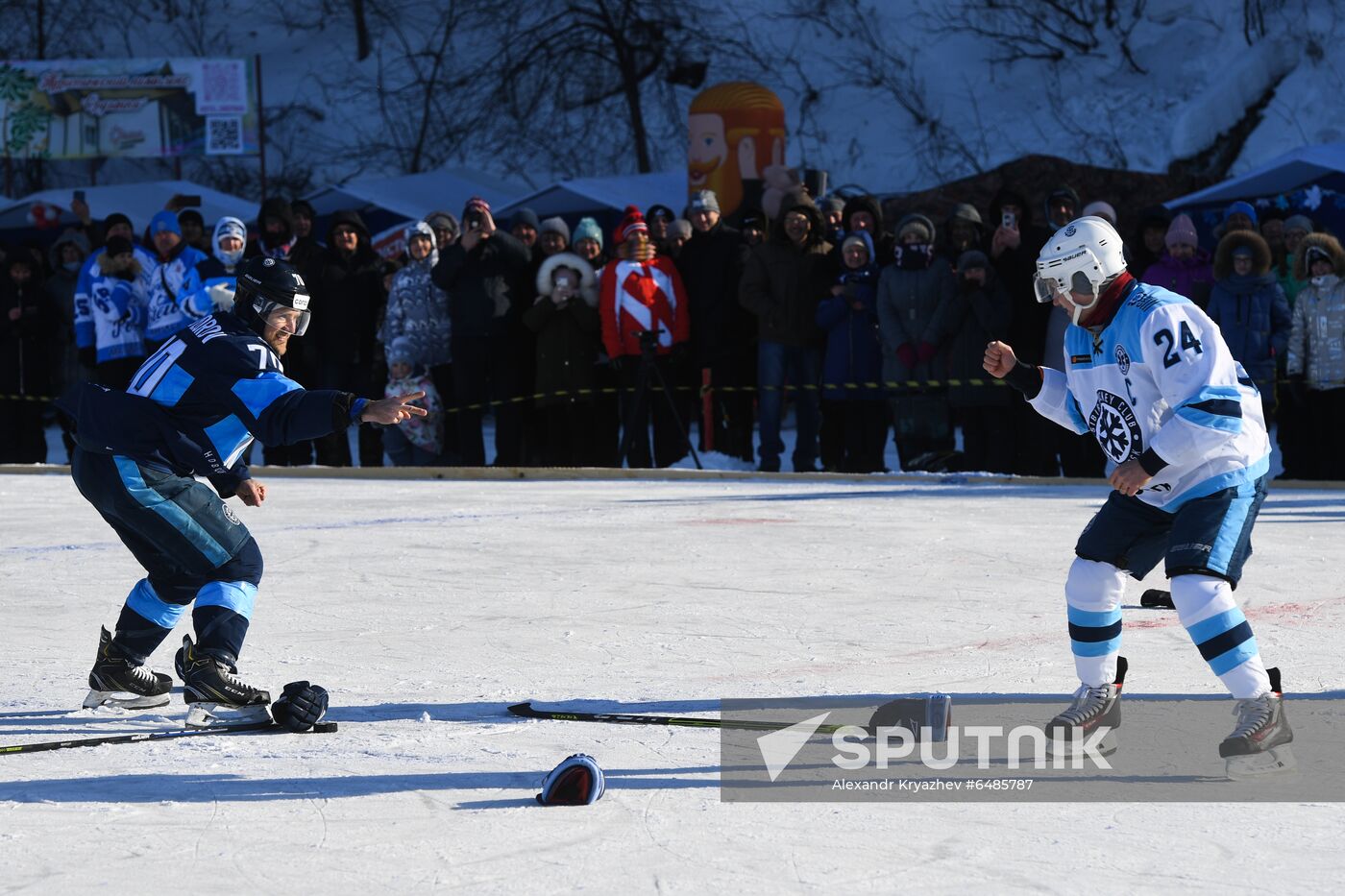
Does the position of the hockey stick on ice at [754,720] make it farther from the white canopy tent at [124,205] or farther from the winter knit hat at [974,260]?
the white canopy tent at [124,205]

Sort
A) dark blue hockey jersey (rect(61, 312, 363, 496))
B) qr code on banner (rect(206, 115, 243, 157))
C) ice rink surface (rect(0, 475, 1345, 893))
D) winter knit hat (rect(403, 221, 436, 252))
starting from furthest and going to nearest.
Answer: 1. qr code on banner (rect(206, 115, 243, 157))
2. winter knit hat (rect(403, 221, 436, 252))
3. dark blue hockey jersey (rect(61, 312, 363, 496))
4. ice rink surface (rect(0, 475, 1345, 893))

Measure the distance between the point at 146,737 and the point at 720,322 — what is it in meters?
8.56

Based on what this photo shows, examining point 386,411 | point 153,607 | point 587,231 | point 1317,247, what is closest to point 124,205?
point 587,231

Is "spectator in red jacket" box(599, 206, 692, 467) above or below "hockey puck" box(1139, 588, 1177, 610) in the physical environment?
above

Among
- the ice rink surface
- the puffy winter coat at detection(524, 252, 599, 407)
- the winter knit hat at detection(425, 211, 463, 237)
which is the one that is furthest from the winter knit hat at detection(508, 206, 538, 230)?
the ice rink surface

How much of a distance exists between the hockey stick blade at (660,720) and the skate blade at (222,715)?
77 cm

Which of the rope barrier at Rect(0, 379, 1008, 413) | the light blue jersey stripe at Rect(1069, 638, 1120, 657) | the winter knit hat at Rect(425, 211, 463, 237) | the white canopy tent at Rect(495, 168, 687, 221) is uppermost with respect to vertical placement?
the white canopy tent at Rect(495, 168, 687, 221)

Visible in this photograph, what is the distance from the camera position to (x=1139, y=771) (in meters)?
4.99

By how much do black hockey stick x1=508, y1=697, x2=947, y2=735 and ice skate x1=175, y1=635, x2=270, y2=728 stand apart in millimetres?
796

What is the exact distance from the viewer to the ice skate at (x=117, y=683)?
228 inches

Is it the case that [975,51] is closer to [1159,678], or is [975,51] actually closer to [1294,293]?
[1294,293]

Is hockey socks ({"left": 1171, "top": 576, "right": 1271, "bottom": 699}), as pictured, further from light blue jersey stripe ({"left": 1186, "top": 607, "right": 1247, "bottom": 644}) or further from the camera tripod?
the camera tripod

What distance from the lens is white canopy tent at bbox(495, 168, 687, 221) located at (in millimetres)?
19812

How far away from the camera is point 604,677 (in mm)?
6203
